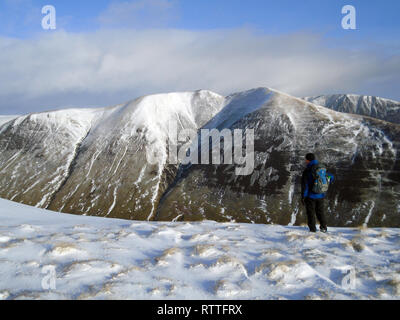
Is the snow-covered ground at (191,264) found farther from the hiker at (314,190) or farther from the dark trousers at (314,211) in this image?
the hiker at (314,190)

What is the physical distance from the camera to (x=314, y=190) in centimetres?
1305

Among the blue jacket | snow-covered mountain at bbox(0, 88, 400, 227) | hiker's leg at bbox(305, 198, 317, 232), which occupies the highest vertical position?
the blue jacket

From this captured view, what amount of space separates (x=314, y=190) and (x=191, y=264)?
7.40m

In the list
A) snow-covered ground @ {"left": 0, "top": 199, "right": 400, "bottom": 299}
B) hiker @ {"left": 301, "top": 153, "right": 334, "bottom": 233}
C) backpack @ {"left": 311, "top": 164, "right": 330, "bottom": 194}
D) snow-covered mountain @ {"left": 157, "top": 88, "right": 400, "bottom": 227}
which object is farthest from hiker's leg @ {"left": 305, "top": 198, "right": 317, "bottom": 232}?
snow-covered mountain @ {"left": 157, "top": 88, "right": 400, "bottom": 227}

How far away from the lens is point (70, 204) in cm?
17625

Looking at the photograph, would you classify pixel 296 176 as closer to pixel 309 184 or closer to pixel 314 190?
pixel 309 184

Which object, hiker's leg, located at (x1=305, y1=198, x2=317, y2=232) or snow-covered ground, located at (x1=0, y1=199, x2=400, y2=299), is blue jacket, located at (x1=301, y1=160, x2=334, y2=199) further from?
snow-covered ground, located at (x1=0, y1=199, x2=400, y2=299)

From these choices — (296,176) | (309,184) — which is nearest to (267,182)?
(296,176)

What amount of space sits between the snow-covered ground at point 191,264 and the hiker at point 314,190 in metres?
1.35

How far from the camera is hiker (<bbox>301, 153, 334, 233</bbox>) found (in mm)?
13016

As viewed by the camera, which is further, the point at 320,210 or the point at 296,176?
the point at 296,176

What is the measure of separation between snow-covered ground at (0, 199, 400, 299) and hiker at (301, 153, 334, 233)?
4.44 ft

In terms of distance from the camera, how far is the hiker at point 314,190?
1302cm

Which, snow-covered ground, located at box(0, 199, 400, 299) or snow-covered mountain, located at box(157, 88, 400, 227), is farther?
snow-covered mountain, located at box(157, 88, 400, 227)
